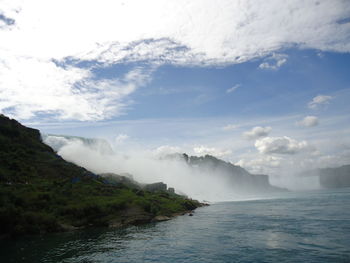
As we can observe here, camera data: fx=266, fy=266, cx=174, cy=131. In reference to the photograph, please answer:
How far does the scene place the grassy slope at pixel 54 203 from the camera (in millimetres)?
82000

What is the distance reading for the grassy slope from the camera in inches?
3228

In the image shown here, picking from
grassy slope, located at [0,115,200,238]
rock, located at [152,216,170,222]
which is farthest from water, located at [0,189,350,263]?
rock, located at [152,216,170,222]

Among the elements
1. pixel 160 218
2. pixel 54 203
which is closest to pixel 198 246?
pixel 160 218

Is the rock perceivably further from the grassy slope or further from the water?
the water

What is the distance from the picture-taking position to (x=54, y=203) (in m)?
96.8

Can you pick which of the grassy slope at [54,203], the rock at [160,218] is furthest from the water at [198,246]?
the rock at [160,218]

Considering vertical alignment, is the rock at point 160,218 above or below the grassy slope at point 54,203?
below

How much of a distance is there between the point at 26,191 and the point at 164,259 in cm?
7452

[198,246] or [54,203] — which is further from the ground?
[54,203]

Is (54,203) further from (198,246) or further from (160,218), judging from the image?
(198,246)

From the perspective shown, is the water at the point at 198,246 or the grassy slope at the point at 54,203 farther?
the grassy slope at the point at 54,203

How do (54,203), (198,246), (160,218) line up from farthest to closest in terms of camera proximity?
(160,218)
(54,203)
(198,246)

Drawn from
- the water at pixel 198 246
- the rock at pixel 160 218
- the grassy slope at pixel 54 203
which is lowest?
the rock at pixel 160 218

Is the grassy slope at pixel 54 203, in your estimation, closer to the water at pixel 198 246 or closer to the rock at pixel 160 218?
the rock at pixel 160 218
